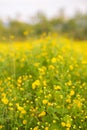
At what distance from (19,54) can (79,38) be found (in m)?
15.3

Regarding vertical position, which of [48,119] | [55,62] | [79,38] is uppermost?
[55,62]

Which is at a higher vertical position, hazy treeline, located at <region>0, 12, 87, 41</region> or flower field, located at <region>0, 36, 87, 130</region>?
flower field, located at <region>0, 36, 87, 130</region>

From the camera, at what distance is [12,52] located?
5859 mm

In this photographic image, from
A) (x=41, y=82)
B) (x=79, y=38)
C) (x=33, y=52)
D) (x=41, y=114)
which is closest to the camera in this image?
(x=41, y=114)

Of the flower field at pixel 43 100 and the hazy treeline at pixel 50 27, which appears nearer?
the flower field at pixel 43 100

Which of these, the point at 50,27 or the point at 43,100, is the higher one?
the point at 43,100

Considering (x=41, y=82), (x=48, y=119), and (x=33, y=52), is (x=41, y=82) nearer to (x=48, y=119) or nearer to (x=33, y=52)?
(x=48, y=119)

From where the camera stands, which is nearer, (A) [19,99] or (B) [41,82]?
(A) [19,99]

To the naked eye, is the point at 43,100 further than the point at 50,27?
No

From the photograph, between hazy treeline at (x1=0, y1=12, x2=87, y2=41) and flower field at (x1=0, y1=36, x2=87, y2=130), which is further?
hazy treeline at (x1=0, y1=12, x2=87, y2=41)

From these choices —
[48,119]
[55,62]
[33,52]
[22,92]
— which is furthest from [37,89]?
[33,52]

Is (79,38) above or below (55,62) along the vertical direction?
below

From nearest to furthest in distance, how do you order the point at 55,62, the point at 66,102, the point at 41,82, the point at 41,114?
1. the point at 41,114
2. the point at 66,102
3. the point at 41,82
4. the point at 55,62

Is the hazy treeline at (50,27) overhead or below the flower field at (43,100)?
below
